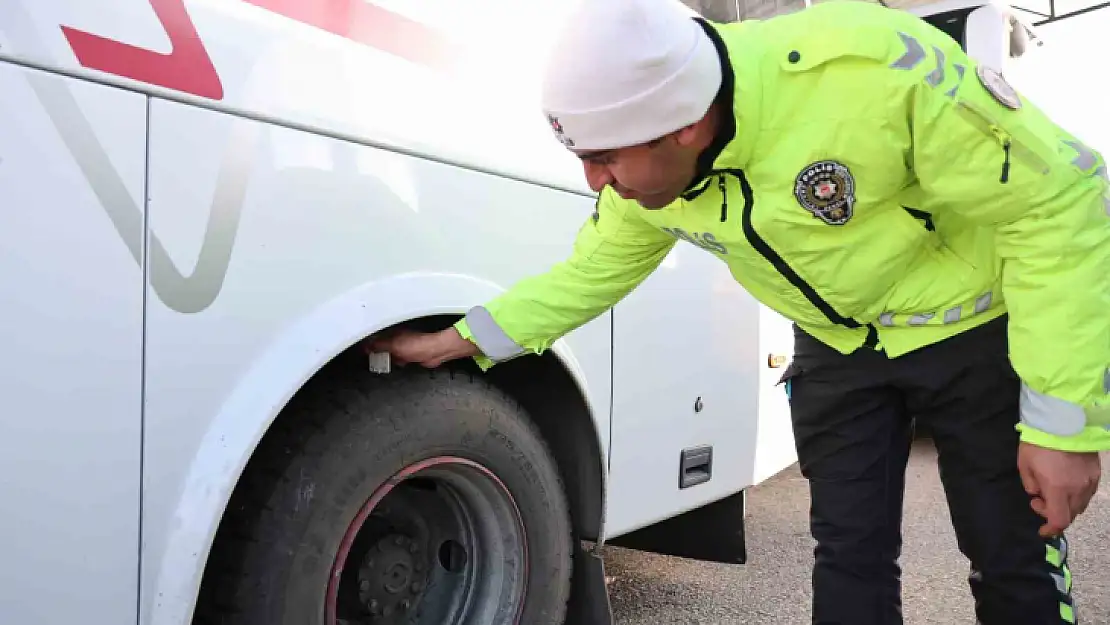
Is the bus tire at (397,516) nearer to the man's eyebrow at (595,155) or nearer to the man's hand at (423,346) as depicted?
the man's hand at (423,346)

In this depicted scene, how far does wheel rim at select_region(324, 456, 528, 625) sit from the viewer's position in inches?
68.6

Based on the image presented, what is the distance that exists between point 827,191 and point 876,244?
0.49 feet

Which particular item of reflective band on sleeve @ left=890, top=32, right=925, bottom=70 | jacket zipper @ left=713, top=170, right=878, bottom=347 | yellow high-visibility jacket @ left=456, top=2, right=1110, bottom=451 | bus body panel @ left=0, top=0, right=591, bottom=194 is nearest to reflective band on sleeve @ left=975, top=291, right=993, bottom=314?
yellow high-visibility jacket @ left=456, top=2, right=1110, bottom=451

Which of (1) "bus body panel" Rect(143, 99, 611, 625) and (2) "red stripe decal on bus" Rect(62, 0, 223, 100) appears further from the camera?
(1) "bus body panel" Rect(143, 99, 611, 625)

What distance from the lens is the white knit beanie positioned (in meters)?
1.20

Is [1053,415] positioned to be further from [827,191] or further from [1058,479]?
[827,191]

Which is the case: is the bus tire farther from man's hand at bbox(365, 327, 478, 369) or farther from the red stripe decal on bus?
the red stripe decal on bus

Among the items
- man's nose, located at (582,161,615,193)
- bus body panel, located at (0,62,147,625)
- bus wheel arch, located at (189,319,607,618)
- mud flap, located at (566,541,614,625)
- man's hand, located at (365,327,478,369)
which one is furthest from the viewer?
mud flap, located at (566,541,614,625)

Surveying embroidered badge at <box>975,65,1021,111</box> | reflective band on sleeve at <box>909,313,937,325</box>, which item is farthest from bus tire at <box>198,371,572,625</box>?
embroidered badge at <box>975,65,1021,111</box>

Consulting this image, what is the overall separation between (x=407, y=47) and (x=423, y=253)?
16.2 inches

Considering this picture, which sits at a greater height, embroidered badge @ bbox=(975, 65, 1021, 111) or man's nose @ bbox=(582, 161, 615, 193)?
embroidered badge @ bbox=(975, 65, 1021, 111)

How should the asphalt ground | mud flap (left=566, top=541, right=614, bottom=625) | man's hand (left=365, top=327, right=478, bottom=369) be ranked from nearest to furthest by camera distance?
man's hand (left=365, top=327, right=478, bottom=369), mud flap (left=566, top=541, right=614, bottom=625), the asphalt ground

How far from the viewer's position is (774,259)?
1445 millimetres

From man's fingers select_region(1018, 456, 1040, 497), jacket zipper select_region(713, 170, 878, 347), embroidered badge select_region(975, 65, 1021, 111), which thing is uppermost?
embroidered badge select_region(975, 65, 1021, 111)
